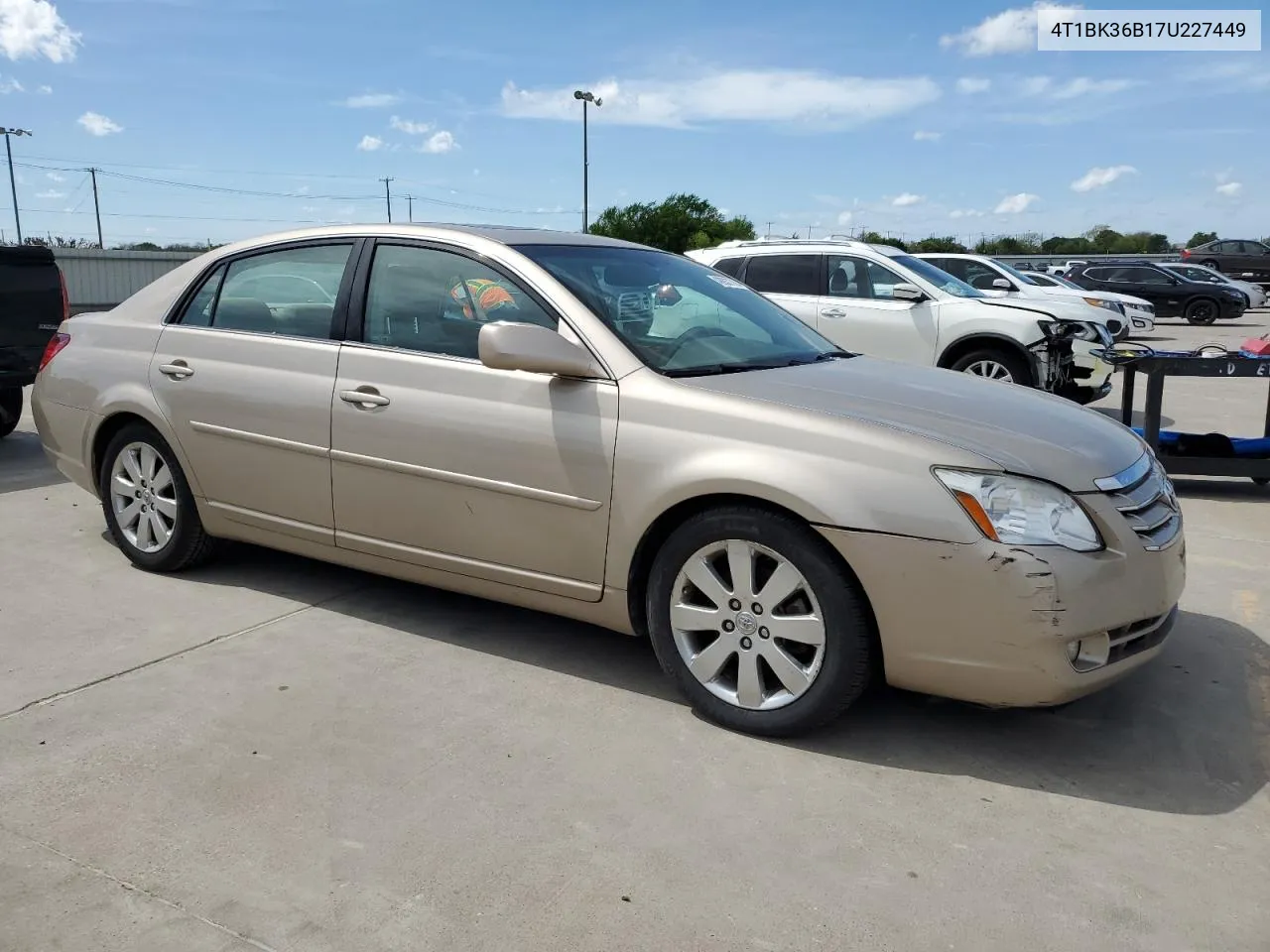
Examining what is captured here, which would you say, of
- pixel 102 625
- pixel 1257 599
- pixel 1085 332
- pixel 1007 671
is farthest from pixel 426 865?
pixel 1085 332

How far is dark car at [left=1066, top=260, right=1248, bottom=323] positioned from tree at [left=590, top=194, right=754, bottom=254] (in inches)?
1173

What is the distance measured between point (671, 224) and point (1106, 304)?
43.1 metres

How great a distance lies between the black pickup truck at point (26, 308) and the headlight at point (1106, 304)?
12.8 m

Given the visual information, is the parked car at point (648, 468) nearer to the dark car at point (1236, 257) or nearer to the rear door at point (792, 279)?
the rear door at point (792, 279)

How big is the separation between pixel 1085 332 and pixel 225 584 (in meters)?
8.10

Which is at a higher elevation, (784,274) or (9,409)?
(784,274)

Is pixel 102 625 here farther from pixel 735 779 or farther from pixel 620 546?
pixel 735 779

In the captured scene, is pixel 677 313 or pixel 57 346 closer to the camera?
pixel 677 313

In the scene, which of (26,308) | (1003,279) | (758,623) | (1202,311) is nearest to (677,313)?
(758,623)

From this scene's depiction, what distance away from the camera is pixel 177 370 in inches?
190

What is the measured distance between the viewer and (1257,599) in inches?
196

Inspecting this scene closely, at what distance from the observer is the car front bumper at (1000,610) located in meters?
3.11

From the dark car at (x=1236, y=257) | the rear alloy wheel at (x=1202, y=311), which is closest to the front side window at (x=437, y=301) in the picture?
the rear alloy wheel at (x=1202, y=311)

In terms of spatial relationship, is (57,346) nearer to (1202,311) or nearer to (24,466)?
(24,466)
